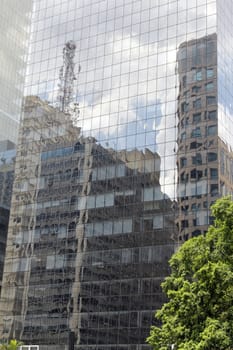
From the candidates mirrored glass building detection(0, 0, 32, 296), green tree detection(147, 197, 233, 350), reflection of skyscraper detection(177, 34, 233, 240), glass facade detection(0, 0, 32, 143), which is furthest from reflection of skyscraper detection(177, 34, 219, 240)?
glass facade detection(0, 0, 32, 143)

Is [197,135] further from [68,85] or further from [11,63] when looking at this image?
[11,63]

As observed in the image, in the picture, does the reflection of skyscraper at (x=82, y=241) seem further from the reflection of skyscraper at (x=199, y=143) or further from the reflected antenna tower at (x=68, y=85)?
the reflection of skyscraper at (x=199, y=143)

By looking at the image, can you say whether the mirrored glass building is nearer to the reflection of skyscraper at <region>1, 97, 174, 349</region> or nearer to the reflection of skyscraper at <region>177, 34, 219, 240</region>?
the reflection of skyscraper at <region>1, 97, 174, 349</region>

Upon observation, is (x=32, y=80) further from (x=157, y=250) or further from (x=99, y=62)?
(x=157, y=250)

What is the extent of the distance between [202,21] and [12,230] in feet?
116

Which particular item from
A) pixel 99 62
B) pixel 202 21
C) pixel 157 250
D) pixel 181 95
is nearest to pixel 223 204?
pixel 157 250

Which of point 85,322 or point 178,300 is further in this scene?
point 85,322

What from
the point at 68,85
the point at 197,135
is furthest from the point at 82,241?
the point at 68,85

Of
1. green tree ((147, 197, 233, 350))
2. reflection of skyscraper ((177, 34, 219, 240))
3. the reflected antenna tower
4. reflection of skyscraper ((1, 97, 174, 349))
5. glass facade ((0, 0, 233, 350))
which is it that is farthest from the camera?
the reflected antenna tower

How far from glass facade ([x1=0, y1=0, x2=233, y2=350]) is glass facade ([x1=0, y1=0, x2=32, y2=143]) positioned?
4504 centimetres

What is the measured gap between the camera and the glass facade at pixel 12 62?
12225cm

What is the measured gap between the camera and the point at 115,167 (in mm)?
68312

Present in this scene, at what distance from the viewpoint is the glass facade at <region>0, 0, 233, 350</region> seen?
62.2 meters

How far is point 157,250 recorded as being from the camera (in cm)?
6209
